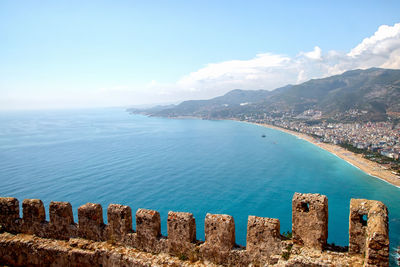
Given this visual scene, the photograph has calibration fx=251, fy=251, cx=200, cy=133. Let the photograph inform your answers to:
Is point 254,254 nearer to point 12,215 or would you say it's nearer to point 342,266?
point 342,266

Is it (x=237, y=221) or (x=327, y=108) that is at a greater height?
(x=327, y=108)

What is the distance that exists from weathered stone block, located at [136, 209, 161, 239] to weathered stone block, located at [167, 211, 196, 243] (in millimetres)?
377

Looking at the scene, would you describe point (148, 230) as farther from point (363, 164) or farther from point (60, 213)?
point (363, 164)

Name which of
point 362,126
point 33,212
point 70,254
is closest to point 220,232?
point 70,254

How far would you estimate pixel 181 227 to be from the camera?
17.5 ft

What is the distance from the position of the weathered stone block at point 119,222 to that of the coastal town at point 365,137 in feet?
237

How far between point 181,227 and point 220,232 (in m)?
0.84

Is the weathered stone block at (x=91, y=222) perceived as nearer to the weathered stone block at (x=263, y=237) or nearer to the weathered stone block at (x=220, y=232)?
the weathered stone block at (x=220, y=232)

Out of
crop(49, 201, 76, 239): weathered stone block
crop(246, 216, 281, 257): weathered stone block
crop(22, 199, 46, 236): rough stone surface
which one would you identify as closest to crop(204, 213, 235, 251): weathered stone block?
crop(246, 216, 281, 257): weathered stone block

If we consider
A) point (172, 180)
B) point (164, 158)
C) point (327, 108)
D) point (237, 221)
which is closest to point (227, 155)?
point (164, 158)

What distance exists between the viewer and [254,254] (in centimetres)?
488

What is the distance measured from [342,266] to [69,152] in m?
85.5

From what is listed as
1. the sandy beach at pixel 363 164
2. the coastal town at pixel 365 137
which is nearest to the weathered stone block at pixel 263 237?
the sandy beach at pixel 363 164

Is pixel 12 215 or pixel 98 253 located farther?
pixel 12 215
